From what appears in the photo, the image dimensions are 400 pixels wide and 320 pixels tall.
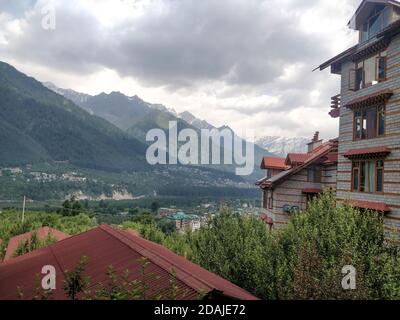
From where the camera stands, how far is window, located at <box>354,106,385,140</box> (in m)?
17.1

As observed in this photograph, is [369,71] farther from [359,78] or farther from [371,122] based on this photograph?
[371,122]

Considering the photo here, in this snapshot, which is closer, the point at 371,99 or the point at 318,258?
the point at 318,258

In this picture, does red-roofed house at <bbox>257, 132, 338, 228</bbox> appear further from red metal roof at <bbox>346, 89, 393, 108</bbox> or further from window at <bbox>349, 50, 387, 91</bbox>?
red metal roof at <bbox>346, 89, 393, 108</bbox>

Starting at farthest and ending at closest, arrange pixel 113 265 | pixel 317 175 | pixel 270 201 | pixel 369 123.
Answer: pixel 270 201 < pixel 317 175 < pixel 369 123 < pixel 113 265

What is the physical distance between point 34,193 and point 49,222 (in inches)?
4923

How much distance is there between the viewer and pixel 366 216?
16219mm

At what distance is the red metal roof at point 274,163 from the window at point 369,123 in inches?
507

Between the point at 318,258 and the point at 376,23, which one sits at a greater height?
the point at 376,23

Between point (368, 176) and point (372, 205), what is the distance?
5.48 ft

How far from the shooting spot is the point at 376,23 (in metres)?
18.2

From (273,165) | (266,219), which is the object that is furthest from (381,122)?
(273,165)

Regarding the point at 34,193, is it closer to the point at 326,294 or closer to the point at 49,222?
the point at 49,222

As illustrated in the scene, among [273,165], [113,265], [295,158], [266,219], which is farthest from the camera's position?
[273,165]

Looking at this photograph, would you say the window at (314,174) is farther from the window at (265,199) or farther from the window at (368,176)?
the window at (368,176)
